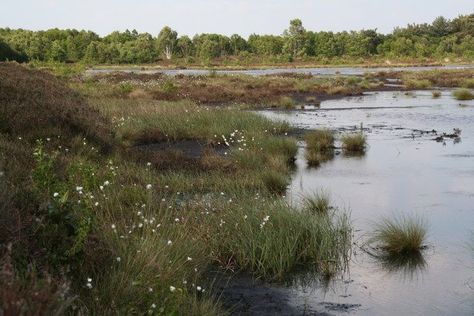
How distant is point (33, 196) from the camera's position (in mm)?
6379

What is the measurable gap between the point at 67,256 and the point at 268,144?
12490mm

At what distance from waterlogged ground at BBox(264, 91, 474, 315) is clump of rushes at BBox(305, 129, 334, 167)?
Answer: 30 centimetres

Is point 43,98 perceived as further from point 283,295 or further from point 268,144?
point 283,295

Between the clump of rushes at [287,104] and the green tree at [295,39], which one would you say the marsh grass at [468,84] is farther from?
the green tree at [295,39]

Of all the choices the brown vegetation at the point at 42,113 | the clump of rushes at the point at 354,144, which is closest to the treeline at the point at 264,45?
the clump of rushes at the point at 354,144

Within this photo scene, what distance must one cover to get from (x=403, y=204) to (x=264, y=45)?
484 ft

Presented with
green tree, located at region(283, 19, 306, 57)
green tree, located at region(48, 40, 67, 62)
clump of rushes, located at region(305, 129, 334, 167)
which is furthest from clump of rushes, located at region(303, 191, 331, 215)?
green tree, located at region(283, 19, 306, 57)

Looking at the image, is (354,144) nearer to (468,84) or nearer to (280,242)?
(280,242)

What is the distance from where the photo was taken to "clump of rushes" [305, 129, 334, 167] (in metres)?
17.8

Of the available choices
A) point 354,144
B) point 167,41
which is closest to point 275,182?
point 354,144

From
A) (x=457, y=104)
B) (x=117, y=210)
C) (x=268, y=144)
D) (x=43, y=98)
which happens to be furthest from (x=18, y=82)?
(x=457, y=104)

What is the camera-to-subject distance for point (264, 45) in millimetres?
156500

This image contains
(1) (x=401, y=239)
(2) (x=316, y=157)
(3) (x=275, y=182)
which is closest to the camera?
(1) (x=401, y=239)

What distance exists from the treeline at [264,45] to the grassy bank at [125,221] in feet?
372
